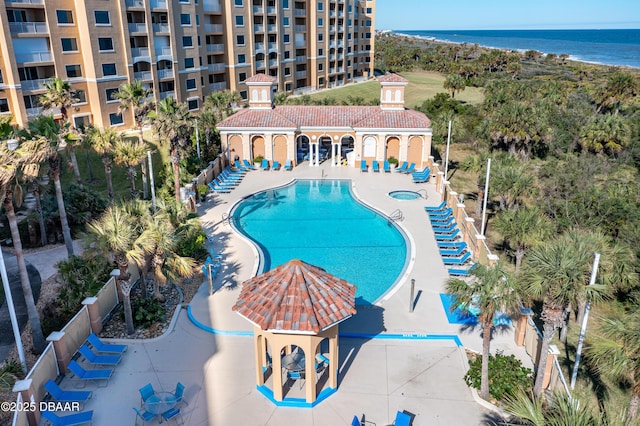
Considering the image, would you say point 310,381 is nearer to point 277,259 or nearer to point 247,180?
point 277,259

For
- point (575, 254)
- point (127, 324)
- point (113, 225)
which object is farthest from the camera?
point (127, 324)

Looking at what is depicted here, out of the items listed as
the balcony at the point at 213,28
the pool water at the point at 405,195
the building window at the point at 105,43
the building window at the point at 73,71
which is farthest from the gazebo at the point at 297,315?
the balcony at the point at 213,28

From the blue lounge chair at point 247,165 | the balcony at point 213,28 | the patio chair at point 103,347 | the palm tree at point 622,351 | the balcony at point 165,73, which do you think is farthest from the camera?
the balcony at point 213,28

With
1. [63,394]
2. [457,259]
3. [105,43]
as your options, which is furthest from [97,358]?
[105,43]

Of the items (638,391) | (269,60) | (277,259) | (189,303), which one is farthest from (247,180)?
(269,60)

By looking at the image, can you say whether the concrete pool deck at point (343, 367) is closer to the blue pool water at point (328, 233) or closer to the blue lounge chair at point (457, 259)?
the blue lounge chair at point (457, 259)

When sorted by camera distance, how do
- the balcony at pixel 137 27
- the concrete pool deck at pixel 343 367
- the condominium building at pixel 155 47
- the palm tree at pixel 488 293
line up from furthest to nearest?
the balcony at pixel 137 27 < the condominium building at pixel 155 47 < the concrete pool deck at pixel 343 367 < the palm tree at pixel 488 293
